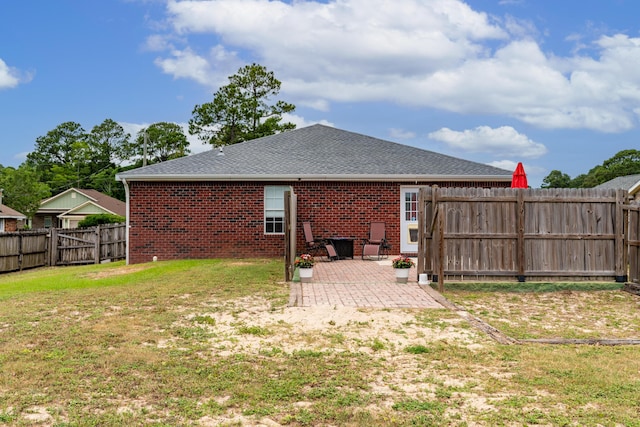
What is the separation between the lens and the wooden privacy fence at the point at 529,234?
33.7 ft

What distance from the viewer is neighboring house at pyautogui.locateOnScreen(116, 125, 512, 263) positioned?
15.7m

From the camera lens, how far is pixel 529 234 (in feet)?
33.9

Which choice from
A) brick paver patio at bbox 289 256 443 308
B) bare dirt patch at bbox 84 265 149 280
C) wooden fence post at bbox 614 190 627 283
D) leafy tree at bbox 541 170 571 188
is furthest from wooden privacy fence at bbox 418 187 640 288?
leafy tree at bbox 541 170 571 188

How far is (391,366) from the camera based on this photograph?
206 inches

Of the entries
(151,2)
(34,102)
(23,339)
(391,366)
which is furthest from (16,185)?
(391,366)

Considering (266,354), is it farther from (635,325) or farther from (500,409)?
(635,325)

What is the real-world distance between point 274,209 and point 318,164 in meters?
2.11

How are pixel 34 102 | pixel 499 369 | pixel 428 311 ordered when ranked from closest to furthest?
1. pixel 499 369
2. pixel 428 311
3. pixel 34 102

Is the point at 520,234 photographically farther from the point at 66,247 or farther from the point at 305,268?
the point at 66,247

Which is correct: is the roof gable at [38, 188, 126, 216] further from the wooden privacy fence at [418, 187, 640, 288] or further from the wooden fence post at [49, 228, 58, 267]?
the wooden privacy fence at [418, 187, 640, 288]

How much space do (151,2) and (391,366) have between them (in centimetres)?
1281

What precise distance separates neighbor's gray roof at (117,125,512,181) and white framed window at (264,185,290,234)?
0.47m

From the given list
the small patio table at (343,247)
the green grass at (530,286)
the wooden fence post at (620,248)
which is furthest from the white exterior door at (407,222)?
the wooden fence post at (620,248)

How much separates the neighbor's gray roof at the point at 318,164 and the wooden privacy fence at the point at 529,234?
558cm
